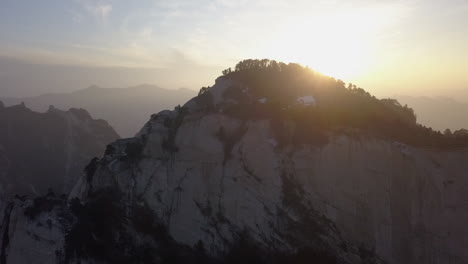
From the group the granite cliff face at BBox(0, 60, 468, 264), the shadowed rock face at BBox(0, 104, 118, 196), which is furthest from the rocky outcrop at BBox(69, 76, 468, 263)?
the shadowed rock face at BBox(0, 104, 118, 196)

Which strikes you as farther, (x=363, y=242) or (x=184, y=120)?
(x=184, y=120)

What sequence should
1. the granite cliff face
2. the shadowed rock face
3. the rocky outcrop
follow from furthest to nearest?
the shadowed rock face < the granite cliff face < the rocky outcrop

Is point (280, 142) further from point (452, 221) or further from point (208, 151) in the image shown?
point (452, 221)

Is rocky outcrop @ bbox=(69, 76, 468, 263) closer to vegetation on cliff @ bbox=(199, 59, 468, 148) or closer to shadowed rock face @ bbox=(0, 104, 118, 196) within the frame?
vegetation on cliff @ bbox=(199, 59, 468, 148)

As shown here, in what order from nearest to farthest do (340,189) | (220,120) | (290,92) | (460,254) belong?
(460,254) < (340,189) < (220,120) < (290,92)

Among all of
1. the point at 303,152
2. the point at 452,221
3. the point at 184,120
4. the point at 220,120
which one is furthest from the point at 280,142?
the point at 452,221

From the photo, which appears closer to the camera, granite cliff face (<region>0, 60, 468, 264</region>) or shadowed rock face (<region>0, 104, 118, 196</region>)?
granite cliff face (<region>0, 60, 468, 264</region>)
